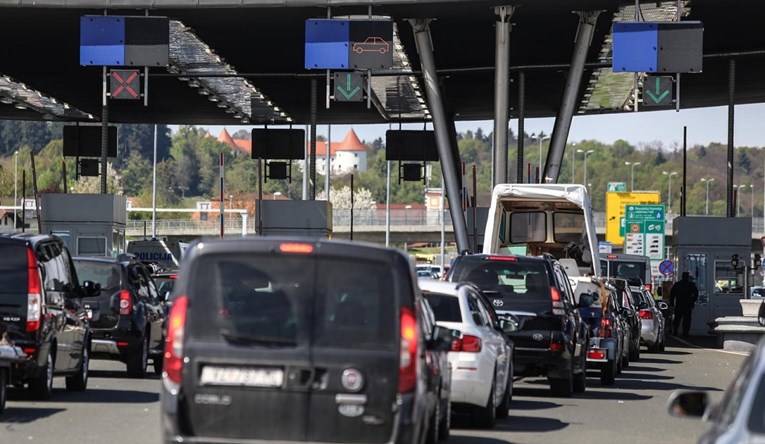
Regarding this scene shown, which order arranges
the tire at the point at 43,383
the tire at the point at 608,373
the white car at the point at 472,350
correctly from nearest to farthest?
the white car at the point at 472,350 → the tire at the point at 43,383 → the tire at the point at 608,373

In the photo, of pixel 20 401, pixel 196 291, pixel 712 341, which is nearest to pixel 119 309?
pixel 20 401

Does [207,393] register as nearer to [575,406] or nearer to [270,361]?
[270,361]

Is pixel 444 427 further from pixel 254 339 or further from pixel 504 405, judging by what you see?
pixel 254 339

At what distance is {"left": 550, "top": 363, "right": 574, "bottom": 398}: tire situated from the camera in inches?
865

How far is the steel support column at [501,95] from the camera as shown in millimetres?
40188

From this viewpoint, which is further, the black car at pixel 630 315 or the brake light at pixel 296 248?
the black car at pixel 630 315

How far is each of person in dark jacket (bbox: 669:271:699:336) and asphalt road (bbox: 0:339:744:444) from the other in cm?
2159

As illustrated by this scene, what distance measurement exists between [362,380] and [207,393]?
3.12 feet

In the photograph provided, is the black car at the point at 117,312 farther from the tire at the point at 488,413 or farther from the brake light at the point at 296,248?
the brake light at the point at 296,248

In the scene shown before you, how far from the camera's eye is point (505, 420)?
1834cm

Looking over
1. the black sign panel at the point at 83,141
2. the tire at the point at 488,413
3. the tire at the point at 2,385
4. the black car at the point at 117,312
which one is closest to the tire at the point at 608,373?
the black car at the point at 117,312

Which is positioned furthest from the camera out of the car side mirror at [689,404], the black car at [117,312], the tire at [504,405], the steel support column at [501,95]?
the steel support column at [501,95]

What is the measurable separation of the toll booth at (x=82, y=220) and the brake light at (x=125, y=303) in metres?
24.1

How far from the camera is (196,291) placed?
1056 cm
